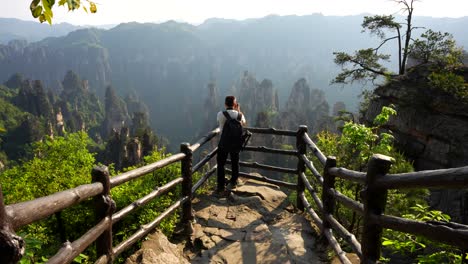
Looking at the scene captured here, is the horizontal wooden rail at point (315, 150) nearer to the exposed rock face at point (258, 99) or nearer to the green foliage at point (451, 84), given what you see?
the green foliage at point (451, 84)

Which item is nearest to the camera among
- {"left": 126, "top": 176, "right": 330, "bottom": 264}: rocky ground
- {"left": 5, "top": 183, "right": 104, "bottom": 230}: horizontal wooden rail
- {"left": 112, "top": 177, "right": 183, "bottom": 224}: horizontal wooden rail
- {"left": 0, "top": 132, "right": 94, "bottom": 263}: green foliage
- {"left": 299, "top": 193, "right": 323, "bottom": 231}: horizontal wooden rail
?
{"left": 5, "top": 183, "right": 104, "bottom": 230}: horizontal wooden rail

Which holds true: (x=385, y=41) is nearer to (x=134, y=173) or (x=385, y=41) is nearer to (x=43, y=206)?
(x=134, y=173)

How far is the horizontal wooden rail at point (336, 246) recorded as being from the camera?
393 cm

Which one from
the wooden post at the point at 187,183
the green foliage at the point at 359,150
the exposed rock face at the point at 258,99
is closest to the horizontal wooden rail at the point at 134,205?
the wooden post at the point at 187,183

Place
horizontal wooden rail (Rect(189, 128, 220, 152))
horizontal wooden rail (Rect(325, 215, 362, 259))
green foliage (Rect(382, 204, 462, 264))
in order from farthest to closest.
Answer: horizontal wooden rail (Rect(189, 128, 220, 152)) → horizontal wooden rail (Rect(325, 215, 362, 259)) → green foliage (Rect(382, 204, 462, 264))

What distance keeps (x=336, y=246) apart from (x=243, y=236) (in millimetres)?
1840

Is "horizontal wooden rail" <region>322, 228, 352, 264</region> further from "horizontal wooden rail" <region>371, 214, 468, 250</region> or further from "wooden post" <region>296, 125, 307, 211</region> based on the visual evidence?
"wooden post" <region>296, 125, 307, 211</region>

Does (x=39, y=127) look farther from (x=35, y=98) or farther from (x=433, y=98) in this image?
(x=433, y=98)

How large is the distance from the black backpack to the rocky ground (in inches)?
47.0

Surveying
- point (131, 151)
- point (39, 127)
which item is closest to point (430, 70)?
point (131, 151)

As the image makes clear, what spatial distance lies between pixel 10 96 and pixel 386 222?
113 metres

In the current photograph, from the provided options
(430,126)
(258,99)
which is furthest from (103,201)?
(258,99)

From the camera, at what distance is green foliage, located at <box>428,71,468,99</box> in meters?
14.0

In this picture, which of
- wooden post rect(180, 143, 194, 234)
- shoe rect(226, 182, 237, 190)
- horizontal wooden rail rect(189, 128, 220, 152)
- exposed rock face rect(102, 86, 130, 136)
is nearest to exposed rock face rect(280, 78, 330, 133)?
exposed rock face rect(102, 86, 130, 136)
